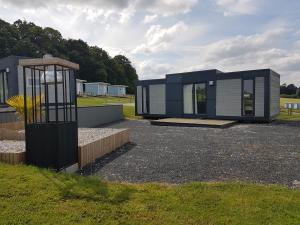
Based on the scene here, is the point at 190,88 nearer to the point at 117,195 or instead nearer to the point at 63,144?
the point at 63,144

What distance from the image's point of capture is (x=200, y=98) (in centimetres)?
1764

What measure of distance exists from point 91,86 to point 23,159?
146ft

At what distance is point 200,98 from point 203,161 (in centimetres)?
1134

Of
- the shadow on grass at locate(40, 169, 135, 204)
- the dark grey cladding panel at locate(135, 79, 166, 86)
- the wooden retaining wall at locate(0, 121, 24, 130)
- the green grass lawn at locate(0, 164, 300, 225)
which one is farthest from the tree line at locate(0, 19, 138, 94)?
the green grass lawn at locate(0, 164, 300, 225)

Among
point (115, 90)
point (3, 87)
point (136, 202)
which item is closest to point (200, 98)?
point (3, 87)

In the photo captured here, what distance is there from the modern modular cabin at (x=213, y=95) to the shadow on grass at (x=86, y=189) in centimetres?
1265

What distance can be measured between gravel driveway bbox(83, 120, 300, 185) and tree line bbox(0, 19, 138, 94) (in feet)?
126

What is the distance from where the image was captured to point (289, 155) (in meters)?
7.20

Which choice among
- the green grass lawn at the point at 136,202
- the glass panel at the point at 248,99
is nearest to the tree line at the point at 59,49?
the glass panel at the point at 248,99

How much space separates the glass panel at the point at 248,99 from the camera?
15664 mm

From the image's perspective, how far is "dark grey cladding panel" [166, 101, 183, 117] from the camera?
1838 centimetres

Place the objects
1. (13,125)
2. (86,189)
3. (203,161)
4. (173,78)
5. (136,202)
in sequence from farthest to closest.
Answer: (173,78) < (13,125) < (203,161) < (86,189) < (136,202)

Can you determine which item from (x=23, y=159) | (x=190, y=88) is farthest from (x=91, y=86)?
(x=23, y=159)

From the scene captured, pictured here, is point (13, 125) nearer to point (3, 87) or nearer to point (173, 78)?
point (3, 87)
